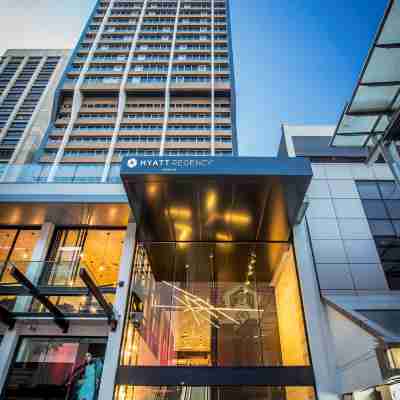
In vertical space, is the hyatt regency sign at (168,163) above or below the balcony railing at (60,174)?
below

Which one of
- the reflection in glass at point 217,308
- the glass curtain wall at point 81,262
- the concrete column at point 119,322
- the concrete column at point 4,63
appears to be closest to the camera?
the concrete column at point 119,322

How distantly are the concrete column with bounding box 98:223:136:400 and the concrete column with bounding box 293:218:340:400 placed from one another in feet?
16.8

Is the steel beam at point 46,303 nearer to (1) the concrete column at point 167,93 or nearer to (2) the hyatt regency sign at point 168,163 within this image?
(2) the hyatt regency sign at point 168,163

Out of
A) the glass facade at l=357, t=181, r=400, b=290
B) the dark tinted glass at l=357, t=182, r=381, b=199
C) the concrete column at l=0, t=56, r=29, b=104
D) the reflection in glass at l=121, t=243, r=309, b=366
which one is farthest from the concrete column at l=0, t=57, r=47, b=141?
the glass facade at l=357, t=181, r=400, b=290

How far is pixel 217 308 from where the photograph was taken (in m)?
9.41

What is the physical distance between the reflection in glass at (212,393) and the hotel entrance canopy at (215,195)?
14.3ft

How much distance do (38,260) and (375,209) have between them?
11.5m

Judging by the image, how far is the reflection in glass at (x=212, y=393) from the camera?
24.3 ft

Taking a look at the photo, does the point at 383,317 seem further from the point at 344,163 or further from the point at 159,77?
the point at 159,77

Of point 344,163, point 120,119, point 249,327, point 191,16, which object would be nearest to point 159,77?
point 120,119

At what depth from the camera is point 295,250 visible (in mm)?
9375

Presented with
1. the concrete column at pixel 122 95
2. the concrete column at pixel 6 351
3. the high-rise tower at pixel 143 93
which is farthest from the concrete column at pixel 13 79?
the concrete column at pixel 6 351

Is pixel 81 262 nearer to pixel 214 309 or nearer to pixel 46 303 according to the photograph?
pixel 46 303

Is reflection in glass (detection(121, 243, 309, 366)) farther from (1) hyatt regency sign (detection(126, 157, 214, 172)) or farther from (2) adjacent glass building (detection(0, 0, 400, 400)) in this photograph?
(1) hyatt regency sign (detection(126, 157, 214, 172))
